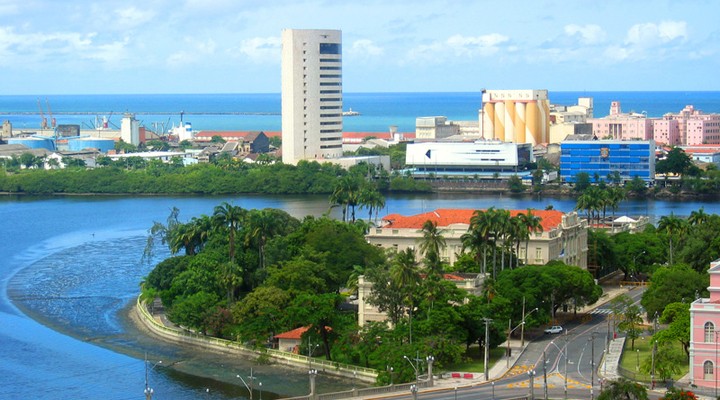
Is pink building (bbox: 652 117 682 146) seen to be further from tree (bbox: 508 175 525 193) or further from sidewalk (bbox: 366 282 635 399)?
sidewalk (bbox: 366 282 635 399)

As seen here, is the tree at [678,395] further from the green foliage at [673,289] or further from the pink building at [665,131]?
the pink building at [665,131]

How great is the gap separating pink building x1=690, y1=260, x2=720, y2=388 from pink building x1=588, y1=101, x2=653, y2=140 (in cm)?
12833

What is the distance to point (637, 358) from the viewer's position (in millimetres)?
49438

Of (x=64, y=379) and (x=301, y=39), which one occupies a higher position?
(x=301, y=39)

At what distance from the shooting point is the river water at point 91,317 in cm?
4959

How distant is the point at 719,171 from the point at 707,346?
89211mm

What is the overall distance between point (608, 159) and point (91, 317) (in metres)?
79.7

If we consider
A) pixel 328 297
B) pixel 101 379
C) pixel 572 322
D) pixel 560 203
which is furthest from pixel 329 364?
pixel 560 203

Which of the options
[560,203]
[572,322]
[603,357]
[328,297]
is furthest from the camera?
[560,203]

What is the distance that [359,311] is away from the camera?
5416 cm

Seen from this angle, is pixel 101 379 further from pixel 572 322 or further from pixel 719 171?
pixel 719 171

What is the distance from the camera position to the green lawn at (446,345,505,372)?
160ft

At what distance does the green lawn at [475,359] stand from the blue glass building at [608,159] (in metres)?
80.7

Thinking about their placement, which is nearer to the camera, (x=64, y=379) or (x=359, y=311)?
(x=64, y=379)
